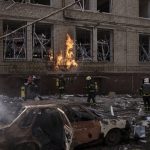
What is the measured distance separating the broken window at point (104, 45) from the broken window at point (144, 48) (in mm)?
3636

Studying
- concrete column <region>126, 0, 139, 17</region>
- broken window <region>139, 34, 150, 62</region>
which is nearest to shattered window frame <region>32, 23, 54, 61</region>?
concrete column <region>126, 0, 139, 17</region>

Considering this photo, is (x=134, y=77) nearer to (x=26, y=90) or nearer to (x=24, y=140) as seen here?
(x=26, y=90)

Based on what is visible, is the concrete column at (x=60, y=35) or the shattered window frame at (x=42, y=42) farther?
the concrete column at (x=60, y=35)

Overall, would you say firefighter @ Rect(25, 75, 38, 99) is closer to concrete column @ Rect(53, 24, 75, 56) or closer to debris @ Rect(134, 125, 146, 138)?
concrete column @ Rect(53, 24, 75, 56)

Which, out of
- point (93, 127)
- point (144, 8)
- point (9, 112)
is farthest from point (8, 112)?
point (144, 8)

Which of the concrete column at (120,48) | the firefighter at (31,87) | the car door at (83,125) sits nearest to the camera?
the car door at (83,125)

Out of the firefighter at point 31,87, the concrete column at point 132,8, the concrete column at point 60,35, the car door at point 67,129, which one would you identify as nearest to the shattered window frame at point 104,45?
the concrete column at point 132,8

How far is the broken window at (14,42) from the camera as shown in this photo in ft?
84.3

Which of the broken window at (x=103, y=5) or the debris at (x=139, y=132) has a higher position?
the broken window at (x=103, y=5)

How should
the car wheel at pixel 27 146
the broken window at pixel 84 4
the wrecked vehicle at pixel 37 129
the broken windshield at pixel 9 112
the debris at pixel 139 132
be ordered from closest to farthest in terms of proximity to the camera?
the wrecked vehicle at pixel 37 129 < the car wheel at pixel 27 146 < the broken windshield at pixel 9 112 < the debris at pixel 139 132 < the broken window at pixel 84 4

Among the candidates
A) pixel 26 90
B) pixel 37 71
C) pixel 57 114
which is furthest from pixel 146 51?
pixel 57 114

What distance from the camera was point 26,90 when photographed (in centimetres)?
2362

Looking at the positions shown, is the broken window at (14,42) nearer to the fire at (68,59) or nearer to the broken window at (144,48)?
the fire at (68,59)

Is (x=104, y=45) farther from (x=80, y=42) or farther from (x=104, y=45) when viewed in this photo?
(x=80, y=42)
